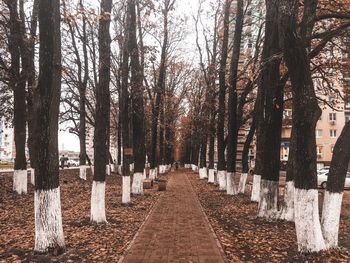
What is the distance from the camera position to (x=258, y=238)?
35.5 ft

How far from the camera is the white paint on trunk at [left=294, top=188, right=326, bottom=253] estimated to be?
28.1 feet

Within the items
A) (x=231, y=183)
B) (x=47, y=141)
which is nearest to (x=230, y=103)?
(x=231, y=183)

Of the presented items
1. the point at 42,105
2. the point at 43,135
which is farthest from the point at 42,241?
the point at 42,105

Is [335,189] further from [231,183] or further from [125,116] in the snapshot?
[231,183]

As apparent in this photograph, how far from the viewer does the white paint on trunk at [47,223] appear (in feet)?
28.3

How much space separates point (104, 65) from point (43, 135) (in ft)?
16.4

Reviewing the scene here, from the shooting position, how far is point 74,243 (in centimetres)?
984

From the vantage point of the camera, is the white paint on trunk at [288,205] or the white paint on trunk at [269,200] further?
the white paint on trunk at [269,200]

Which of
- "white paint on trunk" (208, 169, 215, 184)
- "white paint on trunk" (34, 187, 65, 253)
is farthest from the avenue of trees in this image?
"white paint on trunk" (208, 169, 215, 184)

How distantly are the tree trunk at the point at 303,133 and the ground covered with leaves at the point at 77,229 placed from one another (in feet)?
12.1

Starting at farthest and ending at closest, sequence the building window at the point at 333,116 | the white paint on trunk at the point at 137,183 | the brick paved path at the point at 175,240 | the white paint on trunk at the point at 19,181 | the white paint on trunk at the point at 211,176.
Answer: the building window at the point at 333,116 < the white paint on trunk at the point at 211,176 < the white paint on trunk at the point at 137,183 < the white paint on trunk at the point at 19,181 < the brick paved path at the point at 175,240

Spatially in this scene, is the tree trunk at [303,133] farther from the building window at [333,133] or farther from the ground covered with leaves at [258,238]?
the building window at [333,133]

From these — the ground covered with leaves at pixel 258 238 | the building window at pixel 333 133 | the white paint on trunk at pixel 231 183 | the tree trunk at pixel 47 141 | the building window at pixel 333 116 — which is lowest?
the ground covered with leaves at pixel 258 238

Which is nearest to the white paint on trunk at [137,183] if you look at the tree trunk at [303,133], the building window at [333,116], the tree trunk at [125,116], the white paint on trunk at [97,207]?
the tree trunk at [125,116]
